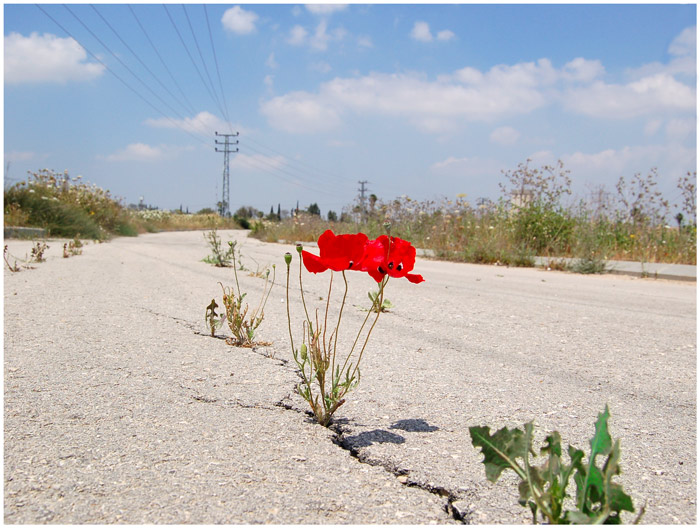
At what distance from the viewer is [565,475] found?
86cm

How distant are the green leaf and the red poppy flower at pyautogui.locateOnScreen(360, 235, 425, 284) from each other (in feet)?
1.57

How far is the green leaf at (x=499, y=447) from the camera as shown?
925 mm

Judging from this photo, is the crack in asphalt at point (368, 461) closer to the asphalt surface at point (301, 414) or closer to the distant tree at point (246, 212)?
the asphalt surface at point (301, 414)

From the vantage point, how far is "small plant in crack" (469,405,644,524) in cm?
79

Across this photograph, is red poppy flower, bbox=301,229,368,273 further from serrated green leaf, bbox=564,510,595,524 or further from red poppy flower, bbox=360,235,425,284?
serrated green leaf, bbox=564,510,595,524

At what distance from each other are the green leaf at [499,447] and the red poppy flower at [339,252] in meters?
0.53

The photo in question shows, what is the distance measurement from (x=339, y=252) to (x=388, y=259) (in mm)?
118

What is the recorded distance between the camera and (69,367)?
190 centimetres

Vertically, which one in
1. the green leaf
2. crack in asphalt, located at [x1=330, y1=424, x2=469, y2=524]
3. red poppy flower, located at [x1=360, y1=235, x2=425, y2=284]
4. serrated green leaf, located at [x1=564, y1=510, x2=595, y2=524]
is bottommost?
crack in asphalt, located at [x1=330, y1=424, x2=469, y2=524]

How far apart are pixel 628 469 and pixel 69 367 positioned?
1.71 m

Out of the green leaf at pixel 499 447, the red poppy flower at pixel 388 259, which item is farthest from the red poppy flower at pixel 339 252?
the green leaf at pixel 499 447

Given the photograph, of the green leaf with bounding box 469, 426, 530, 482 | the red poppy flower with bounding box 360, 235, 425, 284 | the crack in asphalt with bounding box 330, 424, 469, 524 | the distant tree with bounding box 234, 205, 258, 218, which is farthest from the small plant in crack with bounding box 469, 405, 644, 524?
the distant tree with bounding box 234, 205, 258, 218

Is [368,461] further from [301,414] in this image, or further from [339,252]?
[339,252]

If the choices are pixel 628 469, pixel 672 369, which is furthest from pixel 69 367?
pixel 672 369
